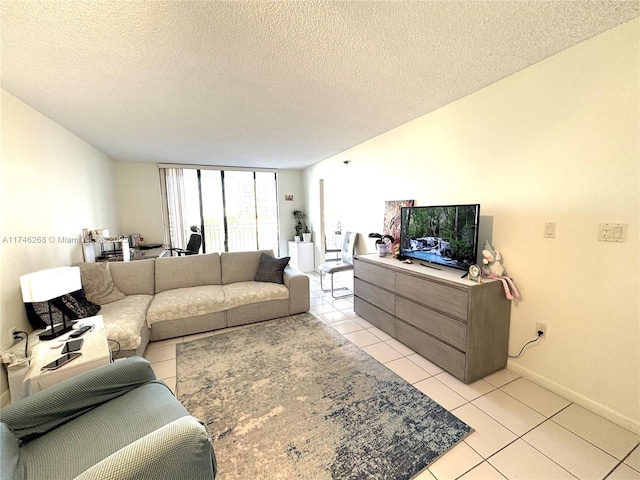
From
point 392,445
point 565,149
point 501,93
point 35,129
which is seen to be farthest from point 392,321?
point 35,129

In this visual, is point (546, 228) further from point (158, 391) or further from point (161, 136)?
point (161, 136)

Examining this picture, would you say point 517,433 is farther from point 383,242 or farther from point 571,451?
point 383,242

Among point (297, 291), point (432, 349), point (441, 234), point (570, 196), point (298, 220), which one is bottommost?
point (432, 349)

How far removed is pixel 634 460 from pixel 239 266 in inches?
148

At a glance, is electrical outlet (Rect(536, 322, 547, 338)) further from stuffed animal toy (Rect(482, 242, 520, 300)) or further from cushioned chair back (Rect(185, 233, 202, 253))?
cushioned chair back (Rect(185, 233, 202, 253))

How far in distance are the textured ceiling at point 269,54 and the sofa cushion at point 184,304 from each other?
79.0 inches

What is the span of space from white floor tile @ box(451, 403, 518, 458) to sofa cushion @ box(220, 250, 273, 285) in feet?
9.30

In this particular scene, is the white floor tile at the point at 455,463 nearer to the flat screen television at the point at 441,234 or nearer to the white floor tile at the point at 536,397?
the white floor tile at the point at 536,397

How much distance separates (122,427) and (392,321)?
2368mm

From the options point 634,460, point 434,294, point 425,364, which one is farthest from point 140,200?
point 634,460

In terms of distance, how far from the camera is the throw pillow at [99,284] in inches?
110

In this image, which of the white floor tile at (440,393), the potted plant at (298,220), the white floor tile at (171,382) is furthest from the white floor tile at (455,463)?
the potted plant at (298,220)

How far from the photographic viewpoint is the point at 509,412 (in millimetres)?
1794

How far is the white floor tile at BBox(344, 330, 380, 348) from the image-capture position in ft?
9.11
